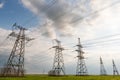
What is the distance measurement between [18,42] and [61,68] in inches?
985

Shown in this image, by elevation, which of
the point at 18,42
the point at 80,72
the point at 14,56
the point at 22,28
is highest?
the point at 22,28

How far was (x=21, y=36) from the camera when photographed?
52.9m

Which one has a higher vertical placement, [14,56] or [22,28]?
[22,28]

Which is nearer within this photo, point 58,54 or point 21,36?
point 21,36

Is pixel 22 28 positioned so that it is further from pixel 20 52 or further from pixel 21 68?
pixel 21 68

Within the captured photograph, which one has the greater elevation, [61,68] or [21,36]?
[21,36]

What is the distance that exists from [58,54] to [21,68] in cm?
2129

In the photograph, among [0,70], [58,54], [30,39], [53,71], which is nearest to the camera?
[30,39]

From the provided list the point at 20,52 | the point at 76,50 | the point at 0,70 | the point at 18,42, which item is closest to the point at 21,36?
the point at 18,42

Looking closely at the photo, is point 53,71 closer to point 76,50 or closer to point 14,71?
point 76,50

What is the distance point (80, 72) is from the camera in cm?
7481

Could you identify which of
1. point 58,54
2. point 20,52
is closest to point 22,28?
point 20,52

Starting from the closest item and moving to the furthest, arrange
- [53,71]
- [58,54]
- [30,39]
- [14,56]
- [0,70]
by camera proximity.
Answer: [14,56] < [30,39] < [0,70] < [58,54] < [53,71]

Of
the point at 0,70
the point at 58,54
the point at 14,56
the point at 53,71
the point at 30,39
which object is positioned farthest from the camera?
the point at 53,71
